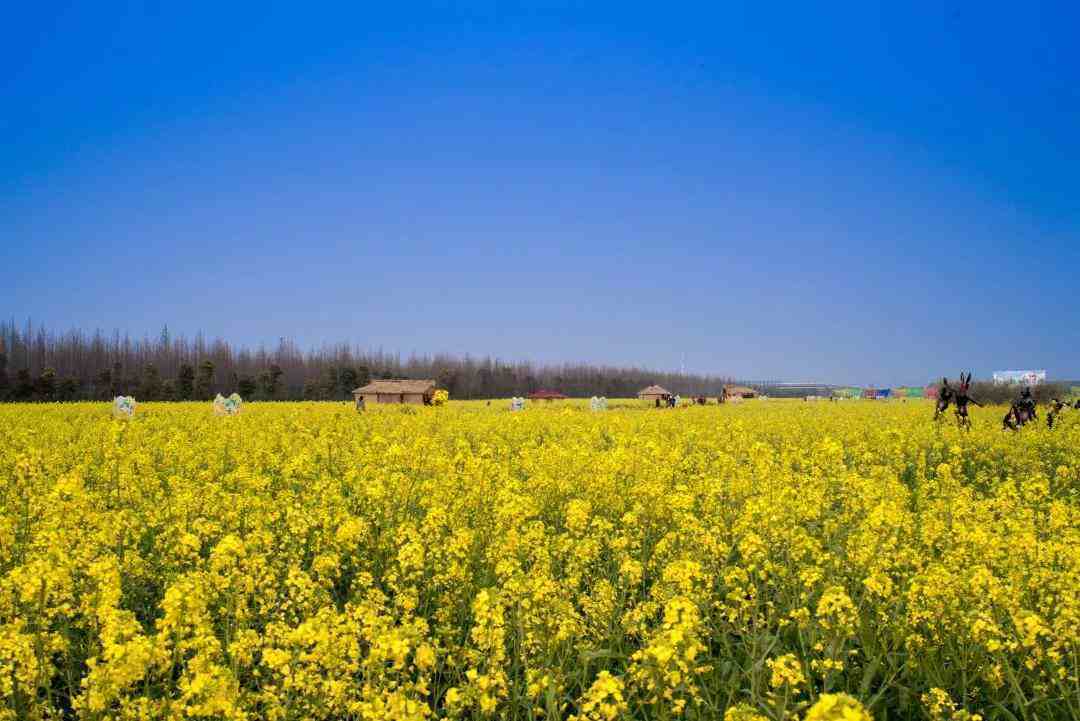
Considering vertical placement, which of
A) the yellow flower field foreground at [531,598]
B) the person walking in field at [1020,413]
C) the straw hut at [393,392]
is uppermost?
the straw hut at [393,392]

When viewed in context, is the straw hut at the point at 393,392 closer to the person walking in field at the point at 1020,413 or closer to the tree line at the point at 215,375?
the tree line at the point at 215,375

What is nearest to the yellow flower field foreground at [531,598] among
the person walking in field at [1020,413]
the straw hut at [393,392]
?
the person walking in field at [1020,413]

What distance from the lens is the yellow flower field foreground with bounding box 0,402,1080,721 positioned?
414 centimetres

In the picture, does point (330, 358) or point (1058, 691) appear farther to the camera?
point (330, 358)

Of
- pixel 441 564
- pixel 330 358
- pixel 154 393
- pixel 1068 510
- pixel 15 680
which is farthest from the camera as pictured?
pixel 330 358

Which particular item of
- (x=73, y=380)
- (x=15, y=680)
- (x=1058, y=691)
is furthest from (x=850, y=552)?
(x=73, y=380)

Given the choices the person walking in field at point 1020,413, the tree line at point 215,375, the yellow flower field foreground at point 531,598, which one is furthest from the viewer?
the tree line at point 215,375

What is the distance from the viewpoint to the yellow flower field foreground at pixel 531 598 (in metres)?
4.14

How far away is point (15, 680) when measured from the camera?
504 cm

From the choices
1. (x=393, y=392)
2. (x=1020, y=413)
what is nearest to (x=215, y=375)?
(x=393, y=392)

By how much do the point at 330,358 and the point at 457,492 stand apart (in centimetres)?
12391

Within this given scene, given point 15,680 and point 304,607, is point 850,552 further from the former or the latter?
point 15,680

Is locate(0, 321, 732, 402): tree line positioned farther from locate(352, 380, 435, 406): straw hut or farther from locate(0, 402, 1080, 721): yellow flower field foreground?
locate(0, 402, 1080, 721): yellow flower field foreground

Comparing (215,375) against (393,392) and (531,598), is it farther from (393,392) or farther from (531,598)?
(531,598)
